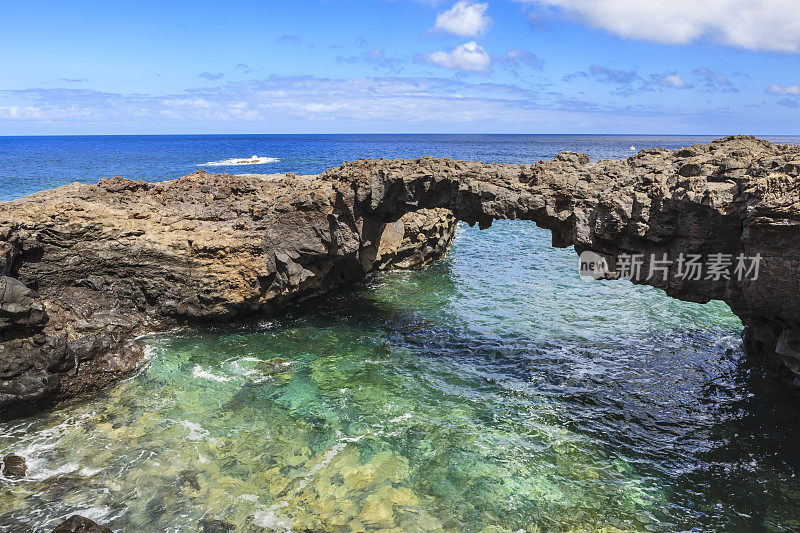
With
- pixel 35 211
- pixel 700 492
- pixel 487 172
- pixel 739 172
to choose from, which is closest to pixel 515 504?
pixel 700 492

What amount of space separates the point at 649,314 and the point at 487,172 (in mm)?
7841

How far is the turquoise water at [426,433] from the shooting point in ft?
28.7

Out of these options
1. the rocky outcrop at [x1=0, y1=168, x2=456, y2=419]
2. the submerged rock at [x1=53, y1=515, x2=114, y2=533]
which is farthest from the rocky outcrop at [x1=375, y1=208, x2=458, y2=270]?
the submerged rock at [x1=53, y1=515, x2=114, y2=533]

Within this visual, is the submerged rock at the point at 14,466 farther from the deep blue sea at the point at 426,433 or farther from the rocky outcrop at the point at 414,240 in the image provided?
the rocky outcrop at the point at 414,240

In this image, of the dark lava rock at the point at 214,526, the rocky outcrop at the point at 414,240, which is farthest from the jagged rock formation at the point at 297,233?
the dark lava rock at the point at 214,526

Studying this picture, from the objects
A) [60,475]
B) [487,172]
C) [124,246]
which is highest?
[487,172]

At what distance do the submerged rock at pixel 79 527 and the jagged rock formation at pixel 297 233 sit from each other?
4727mm

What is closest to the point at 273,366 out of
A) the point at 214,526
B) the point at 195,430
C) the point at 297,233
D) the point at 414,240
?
the point at 195,430

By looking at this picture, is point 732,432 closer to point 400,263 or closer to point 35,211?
point 400,263

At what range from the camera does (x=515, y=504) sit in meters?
8.93

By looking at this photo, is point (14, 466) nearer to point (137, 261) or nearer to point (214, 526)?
point (214, 526)

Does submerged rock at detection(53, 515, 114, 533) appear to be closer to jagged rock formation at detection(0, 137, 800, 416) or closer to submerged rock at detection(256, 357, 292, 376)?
A: jagged rock formation at detection(0, 137, 800, 416)

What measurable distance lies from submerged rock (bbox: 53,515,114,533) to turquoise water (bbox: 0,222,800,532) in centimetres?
66

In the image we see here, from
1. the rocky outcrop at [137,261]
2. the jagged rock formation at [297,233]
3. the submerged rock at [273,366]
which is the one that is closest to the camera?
the jagged rock formation at [297,233]
